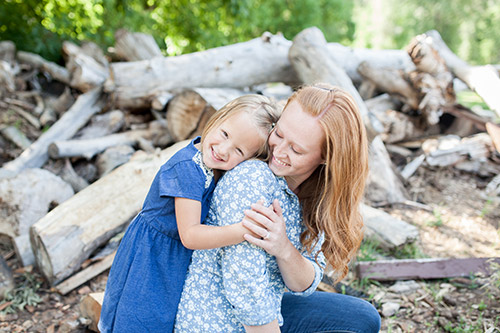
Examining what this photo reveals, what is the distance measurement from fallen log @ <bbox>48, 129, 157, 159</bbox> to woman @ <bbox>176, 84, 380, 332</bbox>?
331 centimetres

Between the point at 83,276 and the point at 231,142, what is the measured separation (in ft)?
7.07

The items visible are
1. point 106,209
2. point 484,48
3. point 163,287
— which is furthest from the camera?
point 484,48

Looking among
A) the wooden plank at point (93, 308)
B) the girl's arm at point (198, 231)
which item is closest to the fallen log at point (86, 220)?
the wooden plank at point (93, 308)

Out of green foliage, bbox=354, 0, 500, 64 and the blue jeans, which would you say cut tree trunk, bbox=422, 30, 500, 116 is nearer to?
the blue jeans

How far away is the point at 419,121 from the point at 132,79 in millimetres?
4125

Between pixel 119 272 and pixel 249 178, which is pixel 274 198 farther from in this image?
pixel 119 272

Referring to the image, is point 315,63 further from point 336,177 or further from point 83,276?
point 336,177

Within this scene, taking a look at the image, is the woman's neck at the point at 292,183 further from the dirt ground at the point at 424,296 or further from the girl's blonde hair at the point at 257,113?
the dirt ground at the point at 424,296

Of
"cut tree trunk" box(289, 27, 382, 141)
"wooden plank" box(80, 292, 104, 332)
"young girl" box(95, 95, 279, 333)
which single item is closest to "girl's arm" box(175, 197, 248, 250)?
"young girl" box(95, 95, 279, 333)

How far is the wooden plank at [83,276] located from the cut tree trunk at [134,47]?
144 inches

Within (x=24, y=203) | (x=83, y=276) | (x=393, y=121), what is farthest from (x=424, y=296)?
(x=24, y=203)

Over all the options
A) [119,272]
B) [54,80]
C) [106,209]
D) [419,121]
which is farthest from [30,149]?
[419,121]

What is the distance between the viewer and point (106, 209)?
3480mm

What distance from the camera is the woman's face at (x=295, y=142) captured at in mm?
1692
